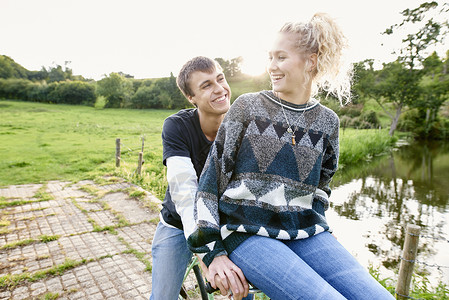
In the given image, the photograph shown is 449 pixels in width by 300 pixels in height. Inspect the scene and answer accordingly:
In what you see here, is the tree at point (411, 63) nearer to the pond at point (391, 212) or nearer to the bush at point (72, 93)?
the pond at point (391, 212)

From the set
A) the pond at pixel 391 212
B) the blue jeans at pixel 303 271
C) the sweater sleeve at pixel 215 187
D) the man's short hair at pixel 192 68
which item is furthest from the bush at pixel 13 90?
the blue jeans at pixel 303 271

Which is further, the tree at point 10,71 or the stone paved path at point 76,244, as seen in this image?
the tree at point 10,71

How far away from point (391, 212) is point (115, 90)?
160 ft

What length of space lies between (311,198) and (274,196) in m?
0.26

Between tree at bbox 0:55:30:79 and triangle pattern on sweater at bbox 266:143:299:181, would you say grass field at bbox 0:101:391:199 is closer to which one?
triangle pattern on sweater at bbox 266:143:299:181

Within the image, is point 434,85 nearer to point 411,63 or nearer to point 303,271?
point 411,63

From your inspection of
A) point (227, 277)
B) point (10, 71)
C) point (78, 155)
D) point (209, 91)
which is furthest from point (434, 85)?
point (10, 71)

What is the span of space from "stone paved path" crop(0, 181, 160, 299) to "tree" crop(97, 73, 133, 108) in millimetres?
41989

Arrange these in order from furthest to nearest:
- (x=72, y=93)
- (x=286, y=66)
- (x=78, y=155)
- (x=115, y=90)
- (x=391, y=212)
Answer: (x=115, y=90) < (x=72, y=93) < (x=78, y=155) < (x=391, y=212) < (x=286, y=66)

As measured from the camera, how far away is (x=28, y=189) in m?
7.79

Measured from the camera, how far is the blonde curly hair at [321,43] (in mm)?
1418

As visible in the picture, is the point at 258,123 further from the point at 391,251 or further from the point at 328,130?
the point at 391,251

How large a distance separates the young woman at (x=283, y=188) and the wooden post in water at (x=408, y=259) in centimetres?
205

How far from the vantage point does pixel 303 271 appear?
1.10 metres
